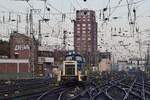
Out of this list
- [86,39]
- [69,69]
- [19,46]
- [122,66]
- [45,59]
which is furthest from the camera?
[122,66]

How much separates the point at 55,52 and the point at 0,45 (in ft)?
116

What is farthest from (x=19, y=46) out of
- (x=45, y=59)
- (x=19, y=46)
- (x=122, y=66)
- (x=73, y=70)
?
(x=122, y=66)

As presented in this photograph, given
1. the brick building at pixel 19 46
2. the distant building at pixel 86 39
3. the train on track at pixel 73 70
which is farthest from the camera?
the brick building at pixel 19 46

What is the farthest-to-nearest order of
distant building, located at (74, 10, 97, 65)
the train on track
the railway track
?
distant building, located at (74, 10, 97, 65) < the train on track < the railway track

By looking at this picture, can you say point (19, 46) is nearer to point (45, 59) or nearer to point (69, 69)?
point (45, 59)

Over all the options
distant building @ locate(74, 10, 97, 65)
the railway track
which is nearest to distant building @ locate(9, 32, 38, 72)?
distant building @ locate(74, 10, 97, 65)

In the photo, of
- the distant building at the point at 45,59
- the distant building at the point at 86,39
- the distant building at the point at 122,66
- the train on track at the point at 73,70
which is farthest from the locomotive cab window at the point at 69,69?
the distant building at the point at 122,66

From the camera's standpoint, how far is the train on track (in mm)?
51438

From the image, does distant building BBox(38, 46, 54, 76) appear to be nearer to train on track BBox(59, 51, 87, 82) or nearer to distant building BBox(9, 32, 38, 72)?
distant building BBox(9, 32, 38, 72)

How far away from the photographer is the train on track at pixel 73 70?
2025 inches

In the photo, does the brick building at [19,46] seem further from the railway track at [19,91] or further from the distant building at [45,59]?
the railway track at [19,91]

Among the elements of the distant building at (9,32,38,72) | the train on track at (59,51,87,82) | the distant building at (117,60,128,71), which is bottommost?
the distant building at (117,60,128,71)

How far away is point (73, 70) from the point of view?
5175cm

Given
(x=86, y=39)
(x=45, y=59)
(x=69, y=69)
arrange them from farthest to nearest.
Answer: (x=45, y=59) → (x=86, y=39) → (x=69, y=69)
